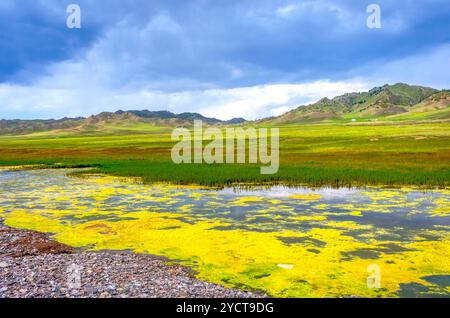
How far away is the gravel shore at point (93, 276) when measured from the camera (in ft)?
43.2

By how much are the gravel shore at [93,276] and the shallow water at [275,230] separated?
54.4 inches

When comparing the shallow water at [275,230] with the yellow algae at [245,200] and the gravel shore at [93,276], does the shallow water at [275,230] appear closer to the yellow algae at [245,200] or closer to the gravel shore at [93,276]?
the yellow algae at [245,200]

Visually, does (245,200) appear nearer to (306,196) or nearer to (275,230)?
(306,196)

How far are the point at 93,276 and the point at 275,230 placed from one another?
11.8 metres

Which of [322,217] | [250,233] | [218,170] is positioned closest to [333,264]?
[250,233]

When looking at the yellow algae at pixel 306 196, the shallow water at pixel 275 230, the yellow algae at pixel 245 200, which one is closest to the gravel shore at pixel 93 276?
the shallow water at pixel 275 230

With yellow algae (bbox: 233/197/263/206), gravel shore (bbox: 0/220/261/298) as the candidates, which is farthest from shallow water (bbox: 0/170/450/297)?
gravel shore (bbox: 0/220/261/298)

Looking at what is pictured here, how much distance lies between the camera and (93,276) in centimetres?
1469

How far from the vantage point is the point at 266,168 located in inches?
2157

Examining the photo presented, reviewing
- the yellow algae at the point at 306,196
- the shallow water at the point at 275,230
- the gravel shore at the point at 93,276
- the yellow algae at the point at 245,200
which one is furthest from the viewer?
the yellow algae at the point at 306,196

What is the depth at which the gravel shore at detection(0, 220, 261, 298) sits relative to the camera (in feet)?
43.2

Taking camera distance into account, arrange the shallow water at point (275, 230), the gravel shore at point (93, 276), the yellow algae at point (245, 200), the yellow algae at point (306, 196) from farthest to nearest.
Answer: the yellow algae at point (306, 196)
the yellow algae at point (245, 200)
the shallow water at point (275, 230)
the gravel shore at point (93, 276)

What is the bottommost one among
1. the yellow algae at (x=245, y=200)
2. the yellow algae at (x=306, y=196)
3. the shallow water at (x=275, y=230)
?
the shallow water at (x=275, y=230)

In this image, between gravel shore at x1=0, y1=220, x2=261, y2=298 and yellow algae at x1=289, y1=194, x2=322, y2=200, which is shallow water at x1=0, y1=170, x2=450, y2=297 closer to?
yellow algae at x1=289, y1=194, x2=322, y2=200
